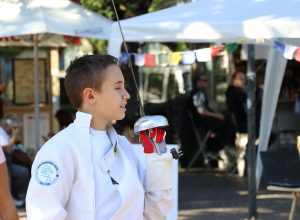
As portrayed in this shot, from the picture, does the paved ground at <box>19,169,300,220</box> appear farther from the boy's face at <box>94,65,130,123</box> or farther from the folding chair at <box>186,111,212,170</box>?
the boy's face at <box>94,65,130,123</box>

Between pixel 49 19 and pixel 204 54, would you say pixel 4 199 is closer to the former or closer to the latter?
pixel 204 54

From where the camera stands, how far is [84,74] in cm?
262

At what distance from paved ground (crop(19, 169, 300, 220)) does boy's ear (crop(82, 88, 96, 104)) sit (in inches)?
228

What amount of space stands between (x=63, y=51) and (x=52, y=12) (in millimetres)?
6412

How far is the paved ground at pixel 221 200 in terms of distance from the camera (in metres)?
8.42

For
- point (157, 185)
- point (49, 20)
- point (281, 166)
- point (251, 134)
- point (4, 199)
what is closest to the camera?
point (157, 185)

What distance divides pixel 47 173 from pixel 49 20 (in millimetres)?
6748

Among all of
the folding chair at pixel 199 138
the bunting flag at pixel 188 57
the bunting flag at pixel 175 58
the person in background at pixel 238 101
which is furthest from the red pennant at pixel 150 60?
Answer: the folding chair at pixel 199 138

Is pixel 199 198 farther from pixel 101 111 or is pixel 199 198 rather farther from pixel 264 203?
pixel 101 111

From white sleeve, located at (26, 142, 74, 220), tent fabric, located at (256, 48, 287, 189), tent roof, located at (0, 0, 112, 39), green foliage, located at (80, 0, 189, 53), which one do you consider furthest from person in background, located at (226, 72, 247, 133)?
white sleeve, located at (26, 142, 74, 220)

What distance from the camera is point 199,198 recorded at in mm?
9625

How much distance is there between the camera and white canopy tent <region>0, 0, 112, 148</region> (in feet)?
28.6

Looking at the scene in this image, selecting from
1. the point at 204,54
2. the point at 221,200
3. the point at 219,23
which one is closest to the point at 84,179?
the point at 219,23

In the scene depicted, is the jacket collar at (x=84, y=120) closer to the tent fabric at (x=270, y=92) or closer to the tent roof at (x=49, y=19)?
the tent roof at (x=49, y=19)
